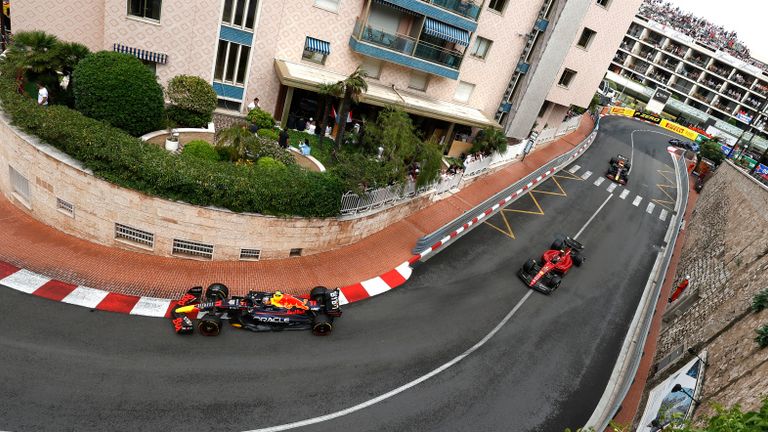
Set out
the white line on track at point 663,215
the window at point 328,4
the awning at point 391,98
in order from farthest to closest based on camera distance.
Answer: the white line on track at point 663,215 < the window at point 328,4 < the awning at point 391,98

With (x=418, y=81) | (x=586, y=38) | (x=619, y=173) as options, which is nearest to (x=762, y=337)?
(x=418, y=81)

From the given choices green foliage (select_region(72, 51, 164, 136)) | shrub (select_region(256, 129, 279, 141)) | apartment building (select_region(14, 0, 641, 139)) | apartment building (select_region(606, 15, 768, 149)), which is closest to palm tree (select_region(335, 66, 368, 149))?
apartment building (select_region(14, 0, 641, 139))

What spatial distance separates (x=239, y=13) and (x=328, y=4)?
430 cm

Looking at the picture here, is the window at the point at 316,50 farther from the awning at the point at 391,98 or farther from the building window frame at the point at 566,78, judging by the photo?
the building window frame at the point at 566,78

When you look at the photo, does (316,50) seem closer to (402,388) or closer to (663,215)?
(402,388)

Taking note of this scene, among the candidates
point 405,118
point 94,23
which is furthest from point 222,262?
point 94,23

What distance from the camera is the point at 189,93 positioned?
17188mm

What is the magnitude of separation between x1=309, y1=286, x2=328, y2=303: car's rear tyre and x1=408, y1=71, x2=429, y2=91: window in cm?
1649

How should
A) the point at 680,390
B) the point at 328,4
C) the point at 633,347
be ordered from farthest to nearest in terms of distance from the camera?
the point at 328,4, the point at 633,347, the point at 680,390

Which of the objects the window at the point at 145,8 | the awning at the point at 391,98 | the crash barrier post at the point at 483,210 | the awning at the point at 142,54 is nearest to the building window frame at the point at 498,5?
the awning at the point at 391,98

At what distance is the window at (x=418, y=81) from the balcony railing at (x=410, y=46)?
Answer: 4.92 feet

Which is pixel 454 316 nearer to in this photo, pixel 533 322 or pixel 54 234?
pixel 533 322

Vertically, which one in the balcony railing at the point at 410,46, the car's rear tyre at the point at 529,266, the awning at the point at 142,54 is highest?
the balcony railing at the point at 410,46

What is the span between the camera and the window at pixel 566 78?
33838 mm
